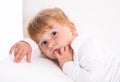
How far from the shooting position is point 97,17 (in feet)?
3.79

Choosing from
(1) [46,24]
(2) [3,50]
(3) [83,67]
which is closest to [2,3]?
(2) [3,50]

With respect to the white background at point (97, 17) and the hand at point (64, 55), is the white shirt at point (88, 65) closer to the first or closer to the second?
the hand at point (64, 55)

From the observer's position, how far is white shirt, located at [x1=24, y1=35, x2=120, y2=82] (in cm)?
87

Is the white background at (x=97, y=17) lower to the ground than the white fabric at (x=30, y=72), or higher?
higher

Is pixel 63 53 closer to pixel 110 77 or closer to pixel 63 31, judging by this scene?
pixel 63 31

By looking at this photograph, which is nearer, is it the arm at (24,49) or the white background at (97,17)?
the arm at (24,49)

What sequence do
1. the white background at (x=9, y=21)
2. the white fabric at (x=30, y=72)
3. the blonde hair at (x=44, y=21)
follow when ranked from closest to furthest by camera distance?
the white fabric at (x=30, y=72) < the blonde hair at (x=44, y=21) < the white background at (x=9, y=21)

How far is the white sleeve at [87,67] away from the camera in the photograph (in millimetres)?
861

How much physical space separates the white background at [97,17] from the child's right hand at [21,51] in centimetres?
28

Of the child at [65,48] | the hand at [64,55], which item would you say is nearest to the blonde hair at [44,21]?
the child at [65,48]

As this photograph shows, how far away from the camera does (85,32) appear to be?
3.83ft

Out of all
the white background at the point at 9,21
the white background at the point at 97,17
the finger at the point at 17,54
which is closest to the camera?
the finger at the point at 17,54

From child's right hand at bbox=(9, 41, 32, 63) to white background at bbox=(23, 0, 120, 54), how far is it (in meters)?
0.28

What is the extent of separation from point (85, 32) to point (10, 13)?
382 millimetres
